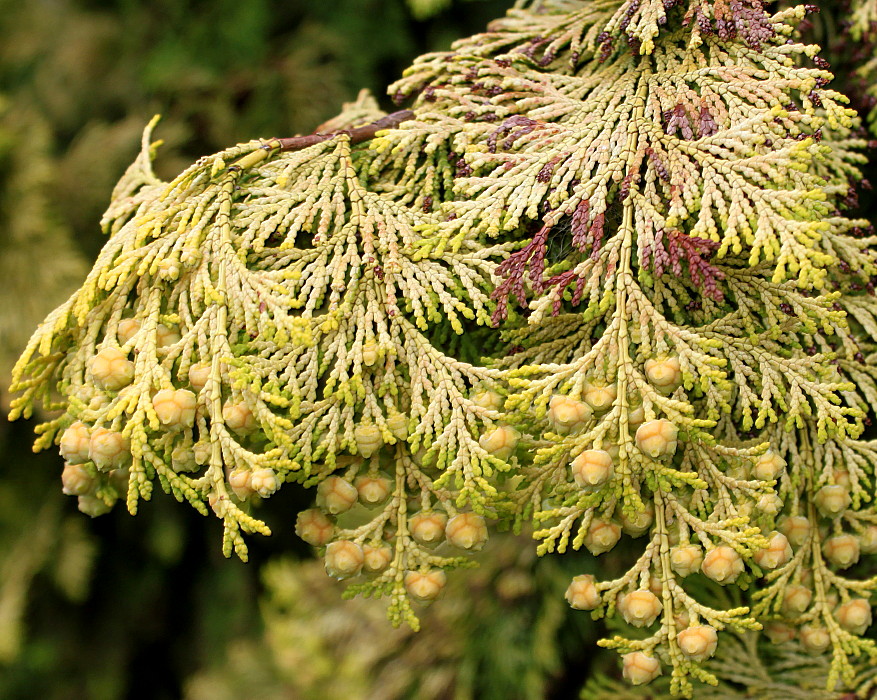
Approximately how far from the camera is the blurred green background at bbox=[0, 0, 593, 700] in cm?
188

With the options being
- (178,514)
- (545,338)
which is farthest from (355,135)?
(178,514)

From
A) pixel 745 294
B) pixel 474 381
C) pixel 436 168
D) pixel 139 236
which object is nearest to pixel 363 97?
pixel 436 168

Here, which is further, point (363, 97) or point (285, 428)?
point (363, 97)

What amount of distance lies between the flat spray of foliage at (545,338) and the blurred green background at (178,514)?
725 millimetres

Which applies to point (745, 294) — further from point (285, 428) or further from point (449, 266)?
point (285, 428)

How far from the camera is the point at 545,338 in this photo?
1082mm

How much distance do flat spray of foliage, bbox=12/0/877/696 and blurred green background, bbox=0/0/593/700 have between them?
0.73 meters

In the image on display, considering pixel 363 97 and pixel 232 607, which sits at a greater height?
pixel 363 97

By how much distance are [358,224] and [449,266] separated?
142 mm

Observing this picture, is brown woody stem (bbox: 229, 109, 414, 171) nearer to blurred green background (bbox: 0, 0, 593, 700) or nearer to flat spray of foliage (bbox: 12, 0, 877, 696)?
flat spray of foliage (bbox: 12, 0, 877, 696)

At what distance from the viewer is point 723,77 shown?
104 cm

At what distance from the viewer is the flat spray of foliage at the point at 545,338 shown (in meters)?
0.95

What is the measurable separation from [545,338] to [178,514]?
6.39ft

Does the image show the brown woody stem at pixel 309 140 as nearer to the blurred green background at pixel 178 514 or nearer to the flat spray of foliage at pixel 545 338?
the flat spray of foliage at pixel 545 338
